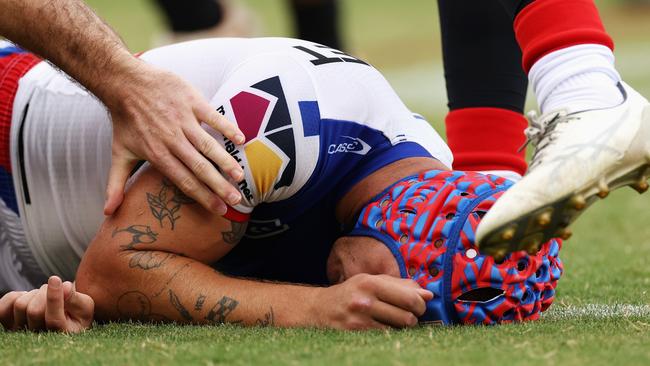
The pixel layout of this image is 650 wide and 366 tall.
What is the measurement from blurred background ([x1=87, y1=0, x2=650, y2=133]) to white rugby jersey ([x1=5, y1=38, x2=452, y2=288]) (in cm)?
292

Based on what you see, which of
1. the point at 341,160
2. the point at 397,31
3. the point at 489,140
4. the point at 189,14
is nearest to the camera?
the point at 341,160

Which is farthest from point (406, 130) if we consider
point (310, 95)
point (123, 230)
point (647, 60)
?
point (647, 60)

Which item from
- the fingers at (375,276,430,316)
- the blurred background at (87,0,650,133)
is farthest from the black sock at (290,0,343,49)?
the fingers at (375,276,430,316)

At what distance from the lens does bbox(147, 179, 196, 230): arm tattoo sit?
7.23 feet

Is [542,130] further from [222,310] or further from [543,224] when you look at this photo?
[222,310]

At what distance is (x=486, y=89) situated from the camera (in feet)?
9.66

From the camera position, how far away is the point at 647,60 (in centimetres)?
1170

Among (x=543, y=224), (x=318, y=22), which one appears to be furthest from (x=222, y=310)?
(x=318, y=22)

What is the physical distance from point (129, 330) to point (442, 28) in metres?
1.30

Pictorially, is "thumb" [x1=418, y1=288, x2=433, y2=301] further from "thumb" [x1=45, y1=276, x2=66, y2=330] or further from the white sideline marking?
"thumb" [x1=45, y1=276, x2=66, y2=330]

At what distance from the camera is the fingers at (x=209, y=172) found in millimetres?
2156

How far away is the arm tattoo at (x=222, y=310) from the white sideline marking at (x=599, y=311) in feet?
2.09

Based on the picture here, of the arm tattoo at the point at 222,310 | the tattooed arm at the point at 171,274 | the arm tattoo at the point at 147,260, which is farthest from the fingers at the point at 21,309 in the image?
the arm tattoo at the point at 222,310

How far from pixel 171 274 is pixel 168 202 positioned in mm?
141
